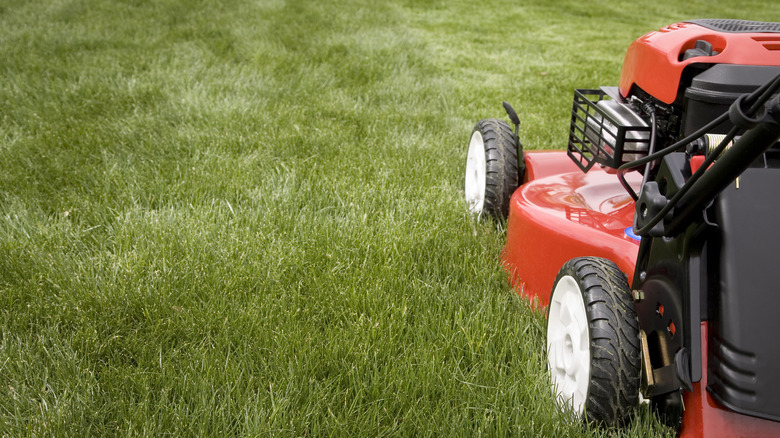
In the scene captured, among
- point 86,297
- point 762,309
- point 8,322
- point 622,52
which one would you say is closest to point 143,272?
point 86,297

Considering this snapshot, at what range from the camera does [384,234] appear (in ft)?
6.95

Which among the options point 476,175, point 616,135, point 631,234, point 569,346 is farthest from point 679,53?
point 476,175

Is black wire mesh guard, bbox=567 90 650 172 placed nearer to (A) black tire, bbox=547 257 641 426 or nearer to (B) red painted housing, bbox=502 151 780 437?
(B) red painted housing, bbox=502 151 780 437

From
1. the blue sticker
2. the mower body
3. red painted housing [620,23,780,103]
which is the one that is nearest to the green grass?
the mower body

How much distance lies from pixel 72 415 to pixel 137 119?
2248mm

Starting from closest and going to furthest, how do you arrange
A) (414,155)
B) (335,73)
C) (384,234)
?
1. (384,234)
2. (414,155)
3. (335,73)

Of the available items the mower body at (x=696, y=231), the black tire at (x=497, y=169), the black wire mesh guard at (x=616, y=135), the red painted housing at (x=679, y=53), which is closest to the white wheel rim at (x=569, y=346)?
the mower body at (x=696, y=231)

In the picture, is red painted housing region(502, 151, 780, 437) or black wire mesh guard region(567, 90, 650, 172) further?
black wire mesh guard region(567, 90, 650, 172)

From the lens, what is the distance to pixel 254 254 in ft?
6.52

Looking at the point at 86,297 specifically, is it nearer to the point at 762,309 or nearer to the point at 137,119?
the point at 762,309

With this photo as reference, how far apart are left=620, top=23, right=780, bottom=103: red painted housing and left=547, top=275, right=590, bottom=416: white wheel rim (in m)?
0.60

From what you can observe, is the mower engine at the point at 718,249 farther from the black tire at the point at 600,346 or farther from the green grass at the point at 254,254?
the green grass at the point at 254,254

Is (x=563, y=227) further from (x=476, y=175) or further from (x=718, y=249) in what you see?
(x=476, y=175)

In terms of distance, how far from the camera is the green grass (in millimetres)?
1395
